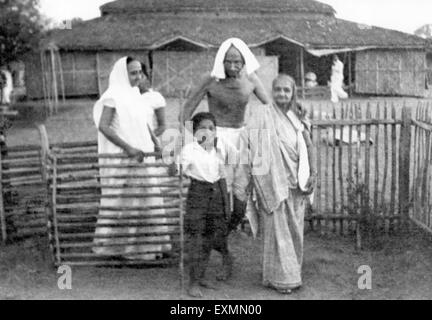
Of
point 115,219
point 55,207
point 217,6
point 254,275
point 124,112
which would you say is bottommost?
point 254,275

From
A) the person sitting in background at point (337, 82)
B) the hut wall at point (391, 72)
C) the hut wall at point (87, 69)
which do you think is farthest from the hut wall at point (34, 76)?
the hut wall at point (391, 72)

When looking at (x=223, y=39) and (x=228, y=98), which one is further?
(x=223, y=39)

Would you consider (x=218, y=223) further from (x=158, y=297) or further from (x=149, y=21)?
(x=149, y=21)

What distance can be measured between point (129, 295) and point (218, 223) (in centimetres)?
86

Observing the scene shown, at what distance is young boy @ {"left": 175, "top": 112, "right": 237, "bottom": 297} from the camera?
4652 millimetres

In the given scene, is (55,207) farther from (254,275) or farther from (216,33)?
(216,33)

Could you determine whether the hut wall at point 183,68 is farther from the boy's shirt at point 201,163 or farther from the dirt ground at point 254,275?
the boy's shirt at point 201,163

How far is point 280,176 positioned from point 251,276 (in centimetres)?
97

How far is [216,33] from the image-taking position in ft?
86.8

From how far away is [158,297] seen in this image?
4672mm

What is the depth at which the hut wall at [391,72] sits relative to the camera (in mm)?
26188

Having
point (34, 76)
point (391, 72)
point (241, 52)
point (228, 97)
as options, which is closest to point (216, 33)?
point (391, 72)

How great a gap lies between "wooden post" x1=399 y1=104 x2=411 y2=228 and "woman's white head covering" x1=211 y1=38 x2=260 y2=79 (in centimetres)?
189

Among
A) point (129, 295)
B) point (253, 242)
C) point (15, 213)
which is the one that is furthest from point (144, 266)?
point (15, 213)
